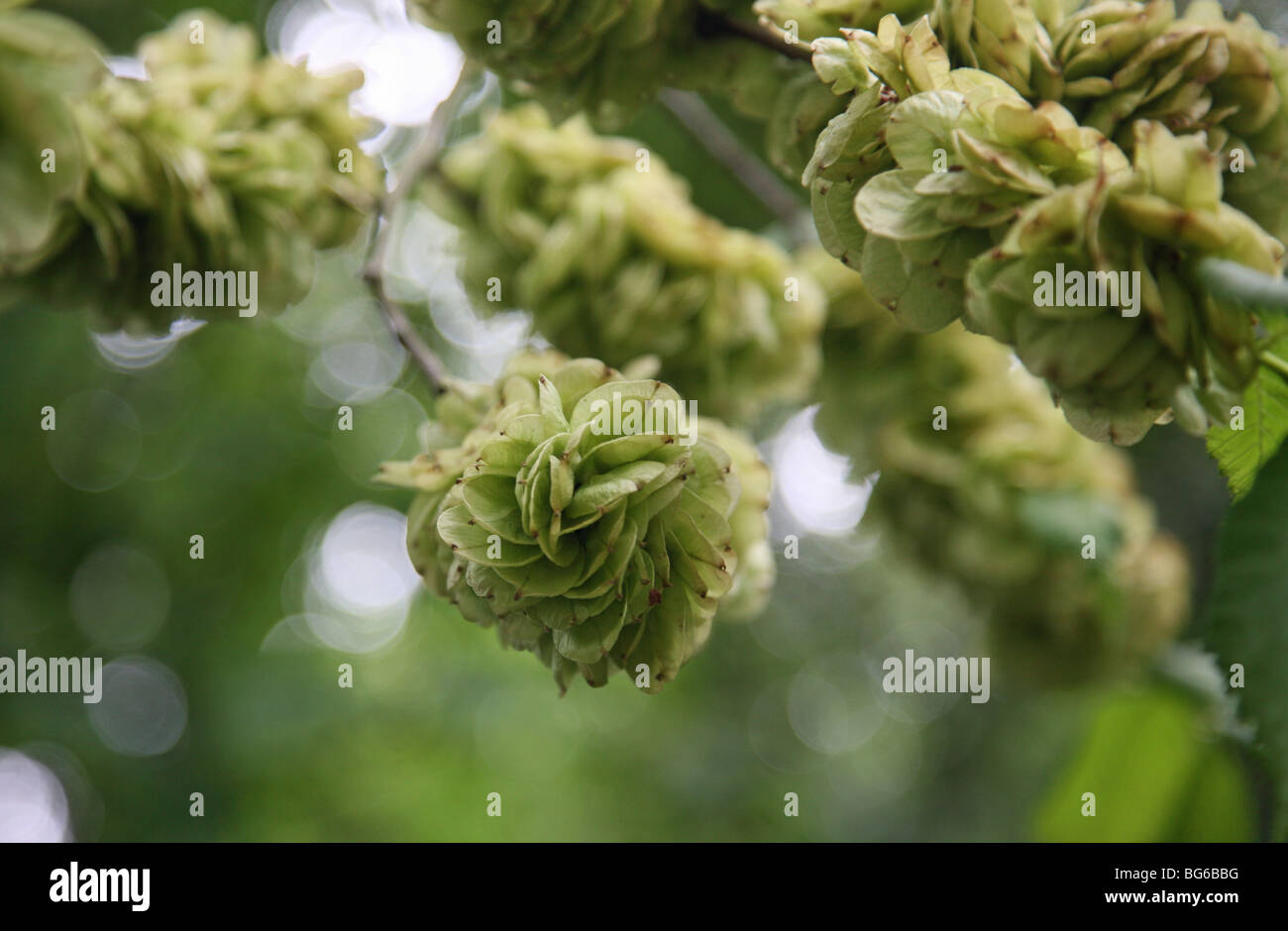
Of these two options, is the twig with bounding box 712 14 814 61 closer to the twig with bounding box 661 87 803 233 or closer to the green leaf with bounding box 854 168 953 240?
the green leaf with bounding box 854 168 953 240

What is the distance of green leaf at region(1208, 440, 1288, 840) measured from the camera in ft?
2.81

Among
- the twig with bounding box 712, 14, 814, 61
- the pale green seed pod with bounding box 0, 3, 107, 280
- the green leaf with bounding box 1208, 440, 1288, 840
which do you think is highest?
the twig with bounding box 712, 14, 814, 61

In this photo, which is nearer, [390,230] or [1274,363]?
[1274,363]

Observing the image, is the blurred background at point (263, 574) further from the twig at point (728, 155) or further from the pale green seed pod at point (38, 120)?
the pale green seed pod at point (38, 120)

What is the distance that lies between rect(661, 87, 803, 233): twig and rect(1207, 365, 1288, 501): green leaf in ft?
3.92

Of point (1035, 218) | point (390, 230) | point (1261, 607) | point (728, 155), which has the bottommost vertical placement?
point (1261, 607)

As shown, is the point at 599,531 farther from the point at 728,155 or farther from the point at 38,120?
the point at 728,155

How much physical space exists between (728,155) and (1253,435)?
4.46ft

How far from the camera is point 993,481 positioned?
1937mm

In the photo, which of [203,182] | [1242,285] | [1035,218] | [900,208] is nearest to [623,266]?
[203,182]

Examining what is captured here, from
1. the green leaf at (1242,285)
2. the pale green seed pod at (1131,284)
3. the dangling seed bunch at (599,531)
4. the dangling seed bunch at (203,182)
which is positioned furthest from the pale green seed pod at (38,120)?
the green leaf at (1242,285)

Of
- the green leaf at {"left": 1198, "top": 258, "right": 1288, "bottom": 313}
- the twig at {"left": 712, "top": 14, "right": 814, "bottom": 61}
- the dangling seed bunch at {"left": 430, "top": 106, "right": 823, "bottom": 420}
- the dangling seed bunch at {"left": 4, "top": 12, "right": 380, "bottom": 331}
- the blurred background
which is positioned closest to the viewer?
the green leaf at {"left": 1198, "top": 258, "right": 1288, "bottom": 313}

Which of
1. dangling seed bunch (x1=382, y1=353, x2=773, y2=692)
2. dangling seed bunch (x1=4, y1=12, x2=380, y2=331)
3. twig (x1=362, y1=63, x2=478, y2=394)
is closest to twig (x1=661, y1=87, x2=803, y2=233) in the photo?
twig (x1=362, y1=63, x2=478, y2=394)
